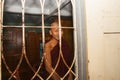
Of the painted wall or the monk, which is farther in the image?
the painted wall

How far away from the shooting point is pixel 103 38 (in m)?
1.78

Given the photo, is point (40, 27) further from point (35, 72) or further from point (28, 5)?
point (35, 72)

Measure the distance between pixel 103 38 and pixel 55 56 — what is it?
51cm

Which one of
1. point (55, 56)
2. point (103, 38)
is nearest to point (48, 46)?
point (55, 56)

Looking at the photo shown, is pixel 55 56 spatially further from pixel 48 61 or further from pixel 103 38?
pixel 103 38

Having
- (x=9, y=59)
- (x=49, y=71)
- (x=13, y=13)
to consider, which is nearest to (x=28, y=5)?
(x=13, y=13)

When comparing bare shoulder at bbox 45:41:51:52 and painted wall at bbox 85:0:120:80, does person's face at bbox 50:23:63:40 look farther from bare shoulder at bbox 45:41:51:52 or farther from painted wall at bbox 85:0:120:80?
painted wall at bbox 85:0:120:80

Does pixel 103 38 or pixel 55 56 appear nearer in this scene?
pixel 55 56

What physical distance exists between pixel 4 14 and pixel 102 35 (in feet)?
3.01

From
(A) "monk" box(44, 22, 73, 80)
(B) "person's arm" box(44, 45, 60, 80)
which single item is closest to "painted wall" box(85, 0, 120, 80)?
(A) "monk" box(44, 22, 73, 80)

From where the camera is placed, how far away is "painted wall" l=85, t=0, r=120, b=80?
1.74m

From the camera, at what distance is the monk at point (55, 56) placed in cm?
160

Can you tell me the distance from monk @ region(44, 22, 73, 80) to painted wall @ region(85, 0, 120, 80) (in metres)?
0.24

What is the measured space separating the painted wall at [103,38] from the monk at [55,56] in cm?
24
